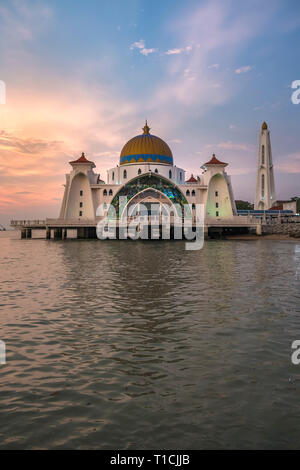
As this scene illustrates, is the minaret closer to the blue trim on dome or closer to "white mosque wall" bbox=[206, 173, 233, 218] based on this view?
"white mosque wall" bbox=[206, 173, 233, 218]

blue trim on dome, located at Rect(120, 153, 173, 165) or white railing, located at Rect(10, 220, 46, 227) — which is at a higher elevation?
blue trim on dome, located at Rect(120, 153, 173, 165)

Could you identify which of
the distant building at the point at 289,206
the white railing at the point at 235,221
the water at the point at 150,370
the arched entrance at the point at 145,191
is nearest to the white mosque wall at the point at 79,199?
the arched entrance at the point at 145,191

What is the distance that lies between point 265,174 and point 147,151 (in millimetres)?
30954

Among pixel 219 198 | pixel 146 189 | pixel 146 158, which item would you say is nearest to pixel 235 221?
pixel 219 198

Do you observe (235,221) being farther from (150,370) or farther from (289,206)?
(150,370)

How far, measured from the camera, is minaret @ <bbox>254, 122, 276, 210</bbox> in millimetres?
83625

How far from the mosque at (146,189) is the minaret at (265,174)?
1920 centimetres

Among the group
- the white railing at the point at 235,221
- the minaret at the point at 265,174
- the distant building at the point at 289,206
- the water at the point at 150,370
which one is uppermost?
the minaret at the point at 265,174

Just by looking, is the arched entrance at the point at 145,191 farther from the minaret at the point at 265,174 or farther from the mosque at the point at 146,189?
the minaret at the point at 265,174

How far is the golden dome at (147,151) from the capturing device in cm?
6906

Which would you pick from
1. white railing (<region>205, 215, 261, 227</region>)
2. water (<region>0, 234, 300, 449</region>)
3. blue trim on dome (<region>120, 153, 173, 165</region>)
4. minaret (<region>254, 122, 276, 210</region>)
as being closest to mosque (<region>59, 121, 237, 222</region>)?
blue trim on dome (<region>120, 153, 173, 165</region>)

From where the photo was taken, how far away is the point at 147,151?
69.2 meters

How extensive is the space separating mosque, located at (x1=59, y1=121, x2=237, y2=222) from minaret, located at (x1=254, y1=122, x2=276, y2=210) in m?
19.2

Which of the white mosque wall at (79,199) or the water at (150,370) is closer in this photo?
the water at (150,370)
